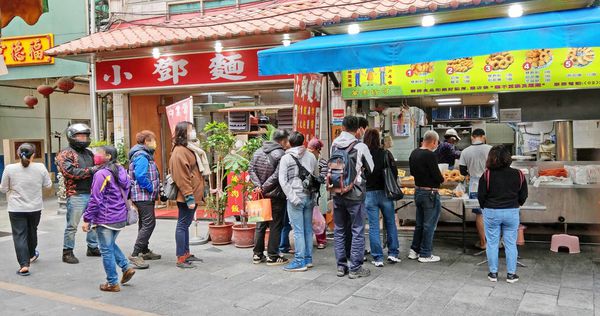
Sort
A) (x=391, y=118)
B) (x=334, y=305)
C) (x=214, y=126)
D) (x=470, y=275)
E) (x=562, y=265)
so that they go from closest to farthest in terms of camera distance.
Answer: (x=334, y=305)
(x=470, y=275)
(x=562, y=265)
(x=214, y=126)
(x=391, y=118)

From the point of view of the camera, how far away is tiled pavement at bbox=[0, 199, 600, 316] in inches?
197

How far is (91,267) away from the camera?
6.85m

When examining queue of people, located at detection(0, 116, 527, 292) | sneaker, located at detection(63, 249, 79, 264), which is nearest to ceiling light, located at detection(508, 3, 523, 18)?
queue of people, located at detection(0, 116, 527, 292)

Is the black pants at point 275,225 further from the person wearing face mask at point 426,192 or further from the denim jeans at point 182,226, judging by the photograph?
the person wearing face mask at point 426,192

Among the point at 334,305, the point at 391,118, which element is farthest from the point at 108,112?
the point at 334,305

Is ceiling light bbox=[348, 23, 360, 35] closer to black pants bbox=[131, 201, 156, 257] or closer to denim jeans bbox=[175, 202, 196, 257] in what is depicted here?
denim jeans bbox=[175, 202, 196, 257]

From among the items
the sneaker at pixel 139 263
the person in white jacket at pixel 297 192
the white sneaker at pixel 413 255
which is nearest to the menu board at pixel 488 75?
the person in white jacket at pixel 297 192

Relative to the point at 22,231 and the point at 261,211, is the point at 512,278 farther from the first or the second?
the point at 22,231

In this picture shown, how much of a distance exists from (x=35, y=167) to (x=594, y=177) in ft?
27.5

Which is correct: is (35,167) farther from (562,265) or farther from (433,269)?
(562,265)

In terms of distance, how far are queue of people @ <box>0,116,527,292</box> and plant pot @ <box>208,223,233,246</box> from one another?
112 cm

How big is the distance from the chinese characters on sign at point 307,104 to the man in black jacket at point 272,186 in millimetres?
1143

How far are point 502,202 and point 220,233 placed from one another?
4.37 metres

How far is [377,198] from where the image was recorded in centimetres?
673
